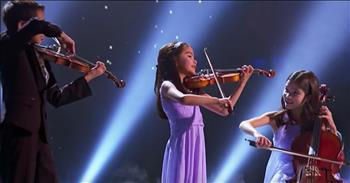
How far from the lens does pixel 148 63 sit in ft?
14.3

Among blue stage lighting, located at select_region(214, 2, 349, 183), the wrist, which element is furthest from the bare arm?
blue stage lighting, located at select_region(214, 2, 349, 183)

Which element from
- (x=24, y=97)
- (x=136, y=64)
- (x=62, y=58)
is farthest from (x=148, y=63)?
(x=24, y=97)

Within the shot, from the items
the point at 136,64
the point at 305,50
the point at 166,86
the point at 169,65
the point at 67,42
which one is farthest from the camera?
the point at 136,64

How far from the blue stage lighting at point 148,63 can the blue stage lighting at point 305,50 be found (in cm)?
66

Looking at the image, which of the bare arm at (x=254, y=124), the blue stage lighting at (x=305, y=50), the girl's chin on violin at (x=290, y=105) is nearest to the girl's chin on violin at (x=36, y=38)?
the bare arm at (x=254, y=124)

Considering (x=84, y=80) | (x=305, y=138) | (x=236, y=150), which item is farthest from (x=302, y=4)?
(x=84, y=80)

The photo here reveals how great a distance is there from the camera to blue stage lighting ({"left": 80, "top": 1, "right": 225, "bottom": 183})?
432 cm

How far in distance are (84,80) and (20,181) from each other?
0.46 meters

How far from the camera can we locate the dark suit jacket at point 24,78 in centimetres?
196

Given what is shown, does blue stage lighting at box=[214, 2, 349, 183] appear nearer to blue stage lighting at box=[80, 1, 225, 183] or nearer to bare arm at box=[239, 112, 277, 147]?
blue stage lighting at box=[80, 1, 225, 183]

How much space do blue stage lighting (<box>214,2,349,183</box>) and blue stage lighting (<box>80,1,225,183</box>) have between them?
656 mm

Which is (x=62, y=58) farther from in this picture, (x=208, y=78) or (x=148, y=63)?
(x=148, y=63)

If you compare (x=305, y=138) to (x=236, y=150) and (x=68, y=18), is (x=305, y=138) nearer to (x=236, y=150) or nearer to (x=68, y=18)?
(x=236, y=150)

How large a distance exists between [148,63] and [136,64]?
9 cm
